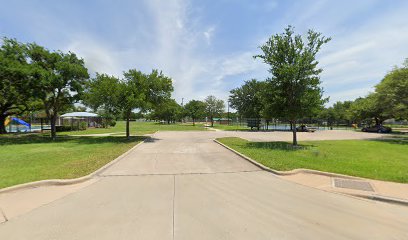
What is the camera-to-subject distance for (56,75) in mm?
18297

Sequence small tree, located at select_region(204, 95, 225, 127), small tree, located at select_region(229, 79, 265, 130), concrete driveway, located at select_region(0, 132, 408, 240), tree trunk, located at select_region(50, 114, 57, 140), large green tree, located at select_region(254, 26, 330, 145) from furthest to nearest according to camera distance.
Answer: small tree, located at select_region(204, 95, 225, 127) → small tree, located at select_region(229, 79, 265, 130) → tree trunk, located at select_region(50, 114, 57, 140) → large green tree, located at select_region(254, 26, 330, 145) → concrete driveway, located at select_region(0, 132, 408, 240)

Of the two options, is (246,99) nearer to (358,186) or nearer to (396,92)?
(396,92)

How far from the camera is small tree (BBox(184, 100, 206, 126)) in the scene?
194 ft

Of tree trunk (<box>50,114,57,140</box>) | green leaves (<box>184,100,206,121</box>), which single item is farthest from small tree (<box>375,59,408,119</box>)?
green leaves (<box>184,100,206,121</box>)

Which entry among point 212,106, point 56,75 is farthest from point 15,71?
point 212,106

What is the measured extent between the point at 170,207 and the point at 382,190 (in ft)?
18.2

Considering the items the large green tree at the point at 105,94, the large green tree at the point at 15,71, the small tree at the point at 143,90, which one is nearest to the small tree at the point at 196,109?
the small tree at the point at 143,90

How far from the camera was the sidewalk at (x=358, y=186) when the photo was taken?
18.5 ft

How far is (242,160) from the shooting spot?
10.0m

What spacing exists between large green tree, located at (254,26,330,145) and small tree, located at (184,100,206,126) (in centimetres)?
4267

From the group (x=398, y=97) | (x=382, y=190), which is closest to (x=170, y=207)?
(x=382, y=190)

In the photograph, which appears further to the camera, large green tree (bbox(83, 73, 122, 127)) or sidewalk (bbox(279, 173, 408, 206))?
large green tree (bbox(83, 73, 122, 127))

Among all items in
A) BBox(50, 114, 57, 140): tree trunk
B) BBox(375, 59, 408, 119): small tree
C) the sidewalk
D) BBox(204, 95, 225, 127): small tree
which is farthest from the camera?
BBox(204, 95, 225, 127): small tree

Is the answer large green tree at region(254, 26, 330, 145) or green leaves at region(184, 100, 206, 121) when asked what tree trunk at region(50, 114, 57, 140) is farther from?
green leaves at region(184, 100, 206, 121)
